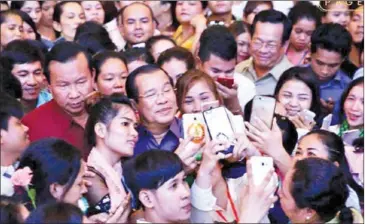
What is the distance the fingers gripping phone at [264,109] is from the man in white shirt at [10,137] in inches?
37.3

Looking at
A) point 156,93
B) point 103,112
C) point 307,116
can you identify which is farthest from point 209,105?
point 307,116

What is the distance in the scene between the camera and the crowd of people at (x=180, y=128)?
113 inches

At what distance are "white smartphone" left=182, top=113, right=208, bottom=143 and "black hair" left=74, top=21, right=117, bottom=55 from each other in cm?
182

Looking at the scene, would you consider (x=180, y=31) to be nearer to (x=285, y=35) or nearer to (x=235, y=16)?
(x=235, y=16)

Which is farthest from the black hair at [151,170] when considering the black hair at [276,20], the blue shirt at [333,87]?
the black hair at [276,20]

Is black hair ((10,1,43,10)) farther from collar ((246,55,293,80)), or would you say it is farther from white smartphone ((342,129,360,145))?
white smartphone ((342,129,360,145))

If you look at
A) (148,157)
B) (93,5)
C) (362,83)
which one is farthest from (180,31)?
(148,157)

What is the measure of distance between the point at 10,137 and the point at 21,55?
102 cm

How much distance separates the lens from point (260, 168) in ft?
9.34

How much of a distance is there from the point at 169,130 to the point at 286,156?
57 centimetres

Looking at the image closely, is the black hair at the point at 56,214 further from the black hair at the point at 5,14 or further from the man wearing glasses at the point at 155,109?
the black hair at the point at 5,14

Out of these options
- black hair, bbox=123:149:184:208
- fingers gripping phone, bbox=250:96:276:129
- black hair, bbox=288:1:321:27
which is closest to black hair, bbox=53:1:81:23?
black hair, bbox=288:1:321:27

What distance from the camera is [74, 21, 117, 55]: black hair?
16.4ft

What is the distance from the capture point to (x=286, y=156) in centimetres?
333
